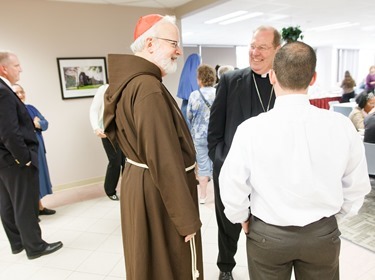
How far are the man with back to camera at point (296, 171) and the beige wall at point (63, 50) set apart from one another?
11.3 feet

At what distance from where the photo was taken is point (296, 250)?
0.99 m

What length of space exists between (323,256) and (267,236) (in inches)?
7.8

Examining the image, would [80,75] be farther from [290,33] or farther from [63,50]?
[290,33]

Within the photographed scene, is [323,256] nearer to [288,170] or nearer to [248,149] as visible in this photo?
[288,170]

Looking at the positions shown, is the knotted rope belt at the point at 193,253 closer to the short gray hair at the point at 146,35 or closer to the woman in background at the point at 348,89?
the short gray hair at the point at 146,35

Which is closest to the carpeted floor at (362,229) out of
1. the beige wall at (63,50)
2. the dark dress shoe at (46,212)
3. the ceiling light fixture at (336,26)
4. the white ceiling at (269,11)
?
the white ceiling at (269,11)

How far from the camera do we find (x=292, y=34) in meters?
1.76

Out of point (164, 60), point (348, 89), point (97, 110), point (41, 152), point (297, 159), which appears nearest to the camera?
point (297, 159)

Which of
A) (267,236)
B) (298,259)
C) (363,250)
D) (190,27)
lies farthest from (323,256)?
(190,27)

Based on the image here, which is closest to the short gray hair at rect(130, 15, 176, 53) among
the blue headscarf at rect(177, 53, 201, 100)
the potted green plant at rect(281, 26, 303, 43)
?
the potted green plant at rect(281, 26, 303, 43)

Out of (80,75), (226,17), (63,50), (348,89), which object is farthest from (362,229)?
(348,89)

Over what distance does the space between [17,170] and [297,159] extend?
209 centimetres

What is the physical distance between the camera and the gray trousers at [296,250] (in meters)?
0.99

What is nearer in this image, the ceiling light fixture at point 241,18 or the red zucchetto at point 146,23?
the red zucchetto at point 146,23
